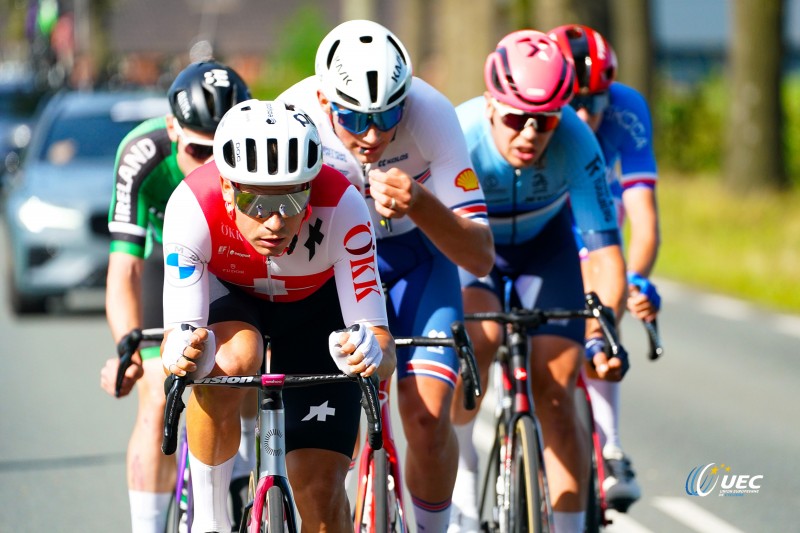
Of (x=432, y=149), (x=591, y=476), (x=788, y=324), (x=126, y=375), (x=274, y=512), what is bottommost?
(x=591, y=476)

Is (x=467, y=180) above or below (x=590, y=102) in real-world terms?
below

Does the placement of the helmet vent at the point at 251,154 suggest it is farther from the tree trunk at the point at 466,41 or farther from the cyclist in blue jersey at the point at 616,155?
the tree trunk at the point at 466,41

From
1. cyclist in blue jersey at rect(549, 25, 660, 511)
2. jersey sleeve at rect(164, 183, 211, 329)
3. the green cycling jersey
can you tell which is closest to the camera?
jersey sleeve at rect(164, 183, 211, 329)

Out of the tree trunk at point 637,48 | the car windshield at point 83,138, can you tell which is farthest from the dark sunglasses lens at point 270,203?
the tree trunk at point 637,48

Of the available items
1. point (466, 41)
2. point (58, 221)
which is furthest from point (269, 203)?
point (466, 41)

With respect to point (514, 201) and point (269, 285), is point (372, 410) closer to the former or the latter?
point (269, 285)

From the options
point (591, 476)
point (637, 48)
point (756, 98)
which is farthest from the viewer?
point (637, 48)

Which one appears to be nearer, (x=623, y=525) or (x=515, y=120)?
(x=515, y=120)

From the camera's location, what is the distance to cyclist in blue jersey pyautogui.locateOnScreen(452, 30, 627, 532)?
18.4 ft

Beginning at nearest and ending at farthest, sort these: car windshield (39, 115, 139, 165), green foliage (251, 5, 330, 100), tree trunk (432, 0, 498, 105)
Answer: car windshield (39, 115, 139, 165) < tree trunk (432, 0, 498, 105) < green foliage (251, 5, 330, 100)

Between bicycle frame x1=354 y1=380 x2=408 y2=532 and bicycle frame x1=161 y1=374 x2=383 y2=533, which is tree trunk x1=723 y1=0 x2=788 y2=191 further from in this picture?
bicycle frame x1=161 y1=374 x2=383 y2=533

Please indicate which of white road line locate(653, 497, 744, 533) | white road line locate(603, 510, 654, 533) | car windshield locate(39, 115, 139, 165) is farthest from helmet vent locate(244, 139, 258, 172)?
car windshield locate(39, 115, 139, 165)

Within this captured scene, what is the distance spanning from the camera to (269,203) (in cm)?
431

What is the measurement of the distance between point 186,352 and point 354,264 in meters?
0.64
